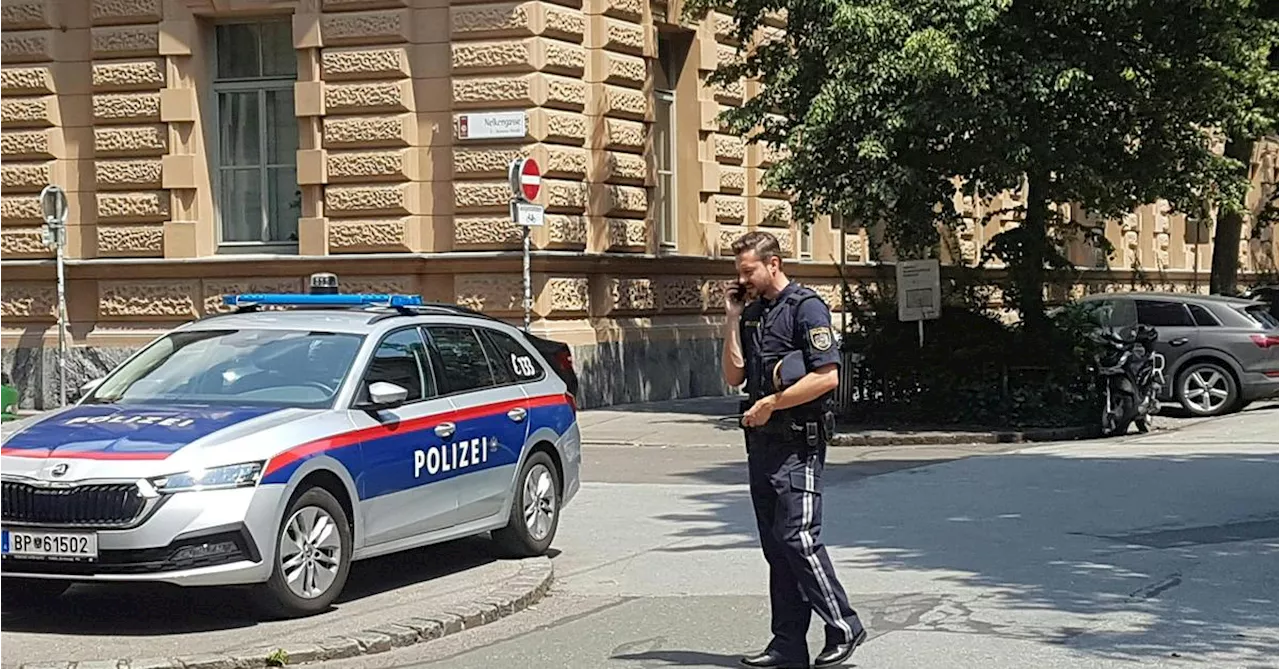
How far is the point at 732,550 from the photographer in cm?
1177

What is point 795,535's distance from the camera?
770 centimetres

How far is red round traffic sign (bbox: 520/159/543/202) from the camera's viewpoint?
20.8 meters

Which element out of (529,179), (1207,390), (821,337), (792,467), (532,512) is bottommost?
(1207,390)

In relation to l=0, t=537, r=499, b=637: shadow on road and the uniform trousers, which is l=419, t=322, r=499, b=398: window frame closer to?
l=0, t=537, r=499, b=637: shadow on road

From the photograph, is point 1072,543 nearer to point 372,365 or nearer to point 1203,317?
point 372,365

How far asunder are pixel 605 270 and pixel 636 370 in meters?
1.53

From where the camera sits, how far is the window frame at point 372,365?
973 centimetres

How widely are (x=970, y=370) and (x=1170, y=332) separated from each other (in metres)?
Answer: 3.81

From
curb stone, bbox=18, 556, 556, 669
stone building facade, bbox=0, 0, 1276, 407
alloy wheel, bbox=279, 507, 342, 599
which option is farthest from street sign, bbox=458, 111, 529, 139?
alloy wheel, bbox=279, 507, 342, 599

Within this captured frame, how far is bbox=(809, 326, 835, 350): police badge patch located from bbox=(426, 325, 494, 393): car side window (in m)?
3.31

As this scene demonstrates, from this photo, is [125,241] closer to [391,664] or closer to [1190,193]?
[1190,193]

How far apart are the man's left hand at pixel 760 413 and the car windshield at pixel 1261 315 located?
662 inches

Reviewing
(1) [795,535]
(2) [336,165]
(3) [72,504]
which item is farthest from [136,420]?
(2) [336,165]

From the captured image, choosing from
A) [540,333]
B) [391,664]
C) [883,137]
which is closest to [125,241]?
[540,333]
